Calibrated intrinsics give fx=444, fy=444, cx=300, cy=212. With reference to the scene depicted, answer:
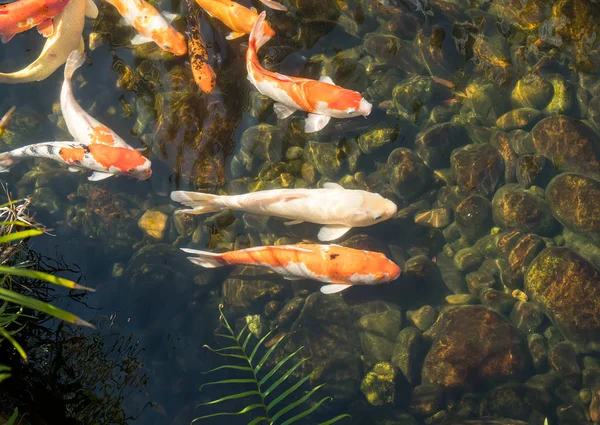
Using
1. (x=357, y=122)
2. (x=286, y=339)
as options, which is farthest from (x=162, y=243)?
(x=357, y=122)

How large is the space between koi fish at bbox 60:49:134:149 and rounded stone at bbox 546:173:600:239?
216 inches

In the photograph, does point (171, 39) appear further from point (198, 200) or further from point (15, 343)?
point (15, 343)

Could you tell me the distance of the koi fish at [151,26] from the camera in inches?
236

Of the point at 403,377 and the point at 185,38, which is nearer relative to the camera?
the point at 403,377

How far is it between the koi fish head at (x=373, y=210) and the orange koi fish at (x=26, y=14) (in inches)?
194

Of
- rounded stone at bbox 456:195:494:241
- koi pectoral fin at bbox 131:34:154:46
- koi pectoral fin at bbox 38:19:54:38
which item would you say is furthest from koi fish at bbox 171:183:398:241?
koi pectoral fin at bbox 38:19:54:38

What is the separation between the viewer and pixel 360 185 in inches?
235

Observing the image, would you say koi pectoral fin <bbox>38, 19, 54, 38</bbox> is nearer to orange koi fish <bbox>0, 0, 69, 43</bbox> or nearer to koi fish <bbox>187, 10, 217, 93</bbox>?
orange koi fish <bbox>0, 0, 69, 43</bbox>

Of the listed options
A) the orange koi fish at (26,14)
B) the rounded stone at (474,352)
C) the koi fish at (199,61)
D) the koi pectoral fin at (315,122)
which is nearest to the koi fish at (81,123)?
the orange koi fish at (26,14)

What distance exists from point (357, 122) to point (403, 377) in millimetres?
3290

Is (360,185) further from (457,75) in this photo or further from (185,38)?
(185,38)

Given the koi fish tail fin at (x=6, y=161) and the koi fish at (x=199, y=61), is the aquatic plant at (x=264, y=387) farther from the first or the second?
the koi fish tail fin at (x=6, y=161)

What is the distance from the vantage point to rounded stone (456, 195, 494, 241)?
5.75 meters

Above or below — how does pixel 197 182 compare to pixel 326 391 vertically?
above
